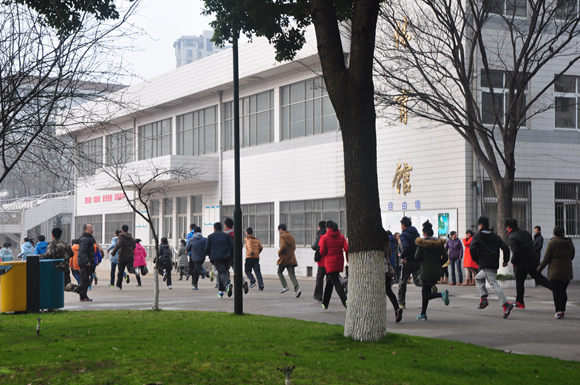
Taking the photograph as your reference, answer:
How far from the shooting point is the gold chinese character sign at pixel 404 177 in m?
26.6

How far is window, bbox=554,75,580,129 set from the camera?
26062 millimetres

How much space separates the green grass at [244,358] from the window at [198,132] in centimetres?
2713

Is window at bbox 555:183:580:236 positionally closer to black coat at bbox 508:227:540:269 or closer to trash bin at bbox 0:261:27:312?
black coat at bbox 508:227:540:269

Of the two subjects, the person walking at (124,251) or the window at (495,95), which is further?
the window at (495,95)

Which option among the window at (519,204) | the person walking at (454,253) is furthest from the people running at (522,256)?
the window at (519,204)

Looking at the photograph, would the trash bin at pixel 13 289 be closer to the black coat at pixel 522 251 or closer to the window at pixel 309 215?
the black coat at pixel 522 251

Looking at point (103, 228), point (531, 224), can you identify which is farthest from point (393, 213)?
point (103, 228)

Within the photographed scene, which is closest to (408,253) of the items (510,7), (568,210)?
(510,7)

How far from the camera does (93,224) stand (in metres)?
50.7

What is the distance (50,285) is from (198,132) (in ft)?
83.2

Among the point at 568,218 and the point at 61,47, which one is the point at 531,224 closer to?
the point at 568,218

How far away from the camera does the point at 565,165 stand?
2573 centimetres

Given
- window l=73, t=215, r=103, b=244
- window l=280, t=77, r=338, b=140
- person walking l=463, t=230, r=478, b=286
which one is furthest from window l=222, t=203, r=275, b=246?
window l=73, t=215, r=103, b=244

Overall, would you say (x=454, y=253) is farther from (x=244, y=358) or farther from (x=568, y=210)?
(x=244, y=358)
